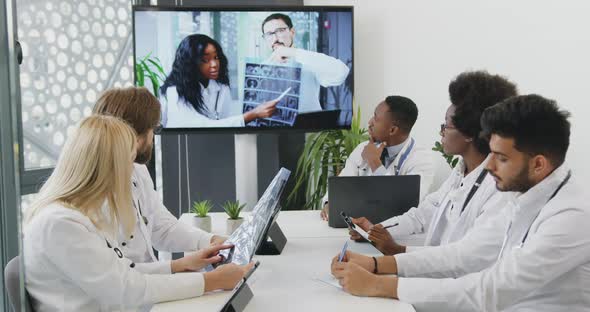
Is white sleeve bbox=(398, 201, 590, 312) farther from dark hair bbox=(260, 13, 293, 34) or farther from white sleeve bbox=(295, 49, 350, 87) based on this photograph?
dark hair bbox=(260, 13, 293, 34)

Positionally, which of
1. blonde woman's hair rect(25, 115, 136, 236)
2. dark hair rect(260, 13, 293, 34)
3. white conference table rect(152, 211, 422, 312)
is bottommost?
white conference table rect(152, 211, 422, 312)

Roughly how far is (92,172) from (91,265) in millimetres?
253

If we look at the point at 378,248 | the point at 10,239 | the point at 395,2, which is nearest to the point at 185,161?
the point at 395,2

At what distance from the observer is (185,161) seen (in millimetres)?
4949

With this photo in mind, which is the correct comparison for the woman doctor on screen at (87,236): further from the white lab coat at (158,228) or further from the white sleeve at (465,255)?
the white sleeve at (465,255)

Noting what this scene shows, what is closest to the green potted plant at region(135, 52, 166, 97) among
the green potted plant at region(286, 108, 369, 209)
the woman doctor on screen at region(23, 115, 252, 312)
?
the green potted plant at region(286, 108, 369, 209)

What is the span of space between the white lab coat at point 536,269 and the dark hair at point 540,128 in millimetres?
70

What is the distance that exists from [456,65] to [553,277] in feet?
9.84

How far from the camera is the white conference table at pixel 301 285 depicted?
5.92 feet

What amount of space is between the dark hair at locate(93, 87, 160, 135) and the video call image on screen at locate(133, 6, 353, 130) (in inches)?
85.1

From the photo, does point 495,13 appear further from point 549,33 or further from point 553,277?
point 553,277

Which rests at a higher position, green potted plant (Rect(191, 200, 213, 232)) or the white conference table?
green potted plant (Rect(191, 200, 213, 232))

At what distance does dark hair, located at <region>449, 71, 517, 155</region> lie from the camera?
2.50 m

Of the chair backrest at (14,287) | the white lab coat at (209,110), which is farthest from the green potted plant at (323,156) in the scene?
the chair backrest at (14,287)
